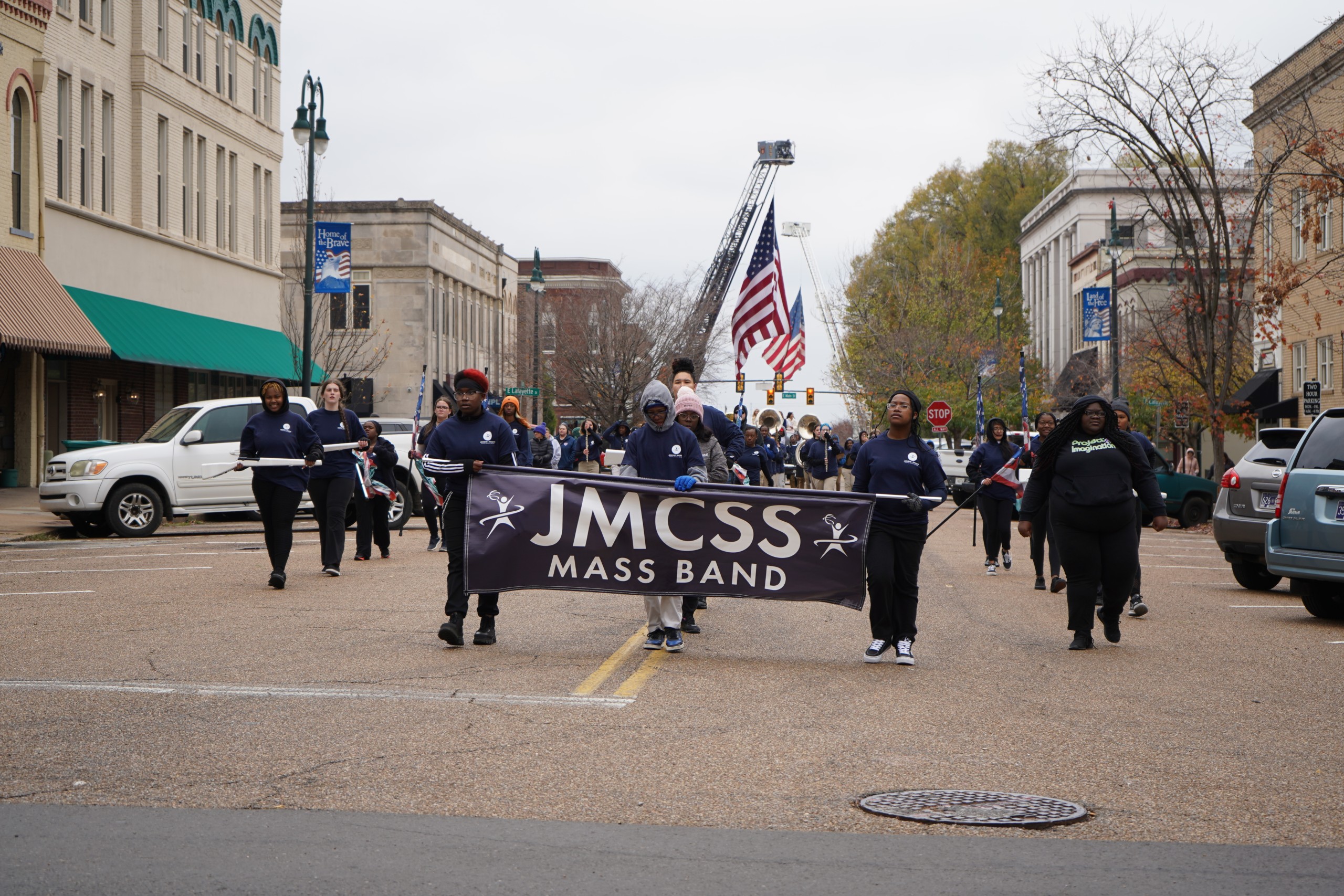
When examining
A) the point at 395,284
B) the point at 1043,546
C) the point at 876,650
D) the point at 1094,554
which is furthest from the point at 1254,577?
the point at 395,284

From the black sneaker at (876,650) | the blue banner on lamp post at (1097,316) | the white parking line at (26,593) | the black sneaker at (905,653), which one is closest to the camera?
the black sneaker at (905,653)

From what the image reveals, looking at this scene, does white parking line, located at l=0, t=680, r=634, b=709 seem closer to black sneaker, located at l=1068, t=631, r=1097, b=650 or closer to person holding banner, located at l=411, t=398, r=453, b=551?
black sneaker, located at l=1068, t=631, r=1097, b=650

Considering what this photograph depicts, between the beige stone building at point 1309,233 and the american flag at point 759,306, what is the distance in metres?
10.7

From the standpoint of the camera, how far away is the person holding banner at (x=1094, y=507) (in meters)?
10.8

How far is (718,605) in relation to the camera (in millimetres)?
13883

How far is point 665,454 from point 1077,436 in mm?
3007

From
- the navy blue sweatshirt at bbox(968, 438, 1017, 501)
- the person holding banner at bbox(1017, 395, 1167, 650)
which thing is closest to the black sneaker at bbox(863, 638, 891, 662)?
the person holding banner at bbox(1017, 395, 1167, 650)

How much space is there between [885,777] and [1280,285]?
2644 cm

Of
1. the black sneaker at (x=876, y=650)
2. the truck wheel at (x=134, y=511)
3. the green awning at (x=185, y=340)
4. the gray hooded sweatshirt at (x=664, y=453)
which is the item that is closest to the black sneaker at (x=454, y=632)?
the gray hooded sweatshirt at (x=664, y=453)

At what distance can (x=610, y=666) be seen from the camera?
378 inches

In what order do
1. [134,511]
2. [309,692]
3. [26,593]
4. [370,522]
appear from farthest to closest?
1. [134,511]
2. [370,522]
3. [26,593]
4. [309,692]

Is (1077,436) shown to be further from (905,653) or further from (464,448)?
(464,448)

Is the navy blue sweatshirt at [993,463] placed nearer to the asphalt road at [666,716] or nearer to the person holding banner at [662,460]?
the asphalt road at [666,716]

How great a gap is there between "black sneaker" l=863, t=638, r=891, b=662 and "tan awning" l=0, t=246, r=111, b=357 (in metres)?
20.6
